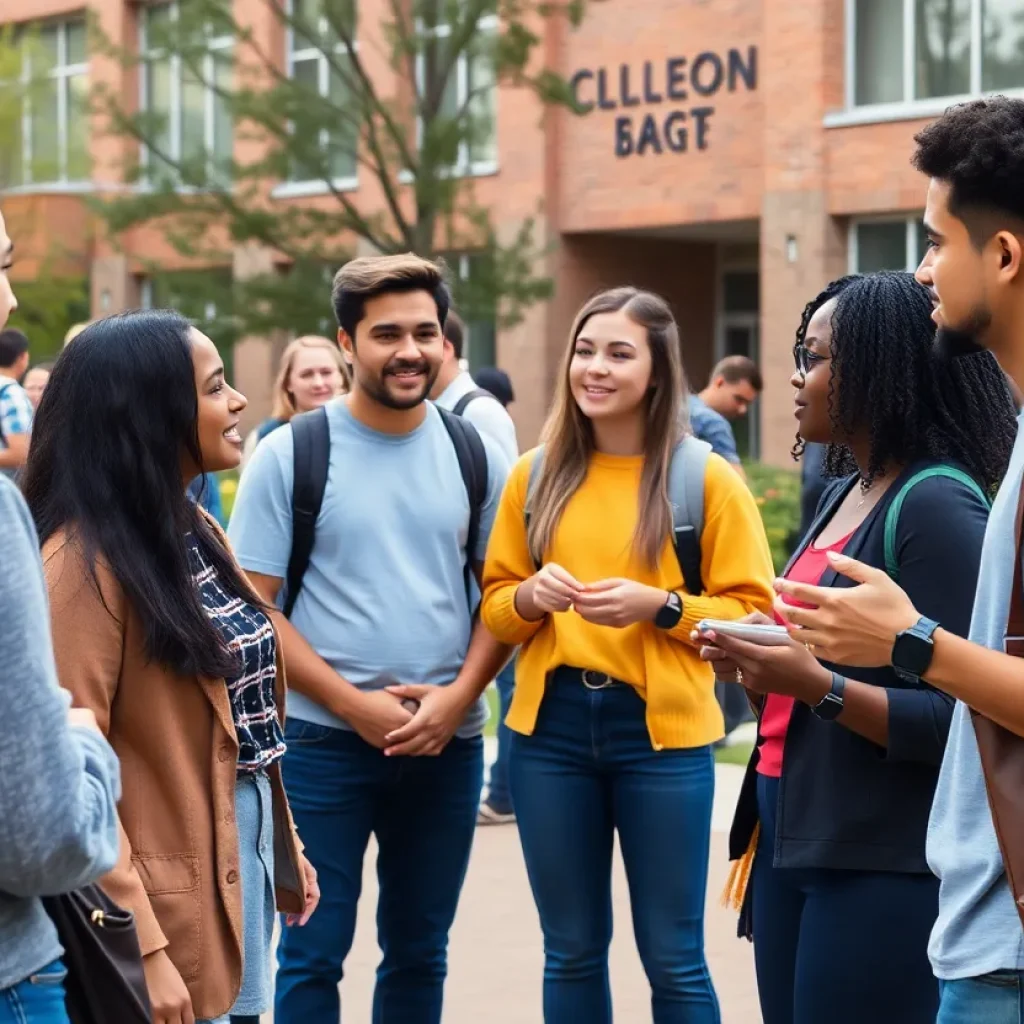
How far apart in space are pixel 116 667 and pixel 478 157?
841 inches

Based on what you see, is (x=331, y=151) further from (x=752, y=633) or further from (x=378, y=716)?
(x=752, y=633)

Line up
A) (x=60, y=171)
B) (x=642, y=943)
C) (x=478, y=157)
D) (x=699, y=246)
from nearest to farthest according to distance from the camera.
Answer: (x=642, y=943) → (x=478, y=157) → (x=699, y=246) → (x=60, y=171)

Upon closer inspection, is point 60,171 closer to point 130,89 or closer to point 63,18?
point 130,89

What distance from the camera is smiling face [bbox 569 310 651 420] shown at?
5.00m

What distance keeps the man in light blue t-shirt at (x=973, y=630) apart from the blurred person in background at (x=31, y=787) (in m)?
1.13

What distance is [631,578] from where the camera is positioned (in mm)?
4867

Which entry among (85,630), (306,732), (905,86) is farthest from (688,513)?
(905,86)

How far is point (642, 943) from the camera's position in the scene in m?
4.84

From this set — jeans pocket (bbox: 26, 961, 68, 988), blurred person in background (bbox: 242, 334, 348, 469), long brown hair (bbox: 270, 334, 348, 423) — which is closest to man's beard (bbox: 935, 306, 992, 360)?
jeans pocket (bbox: 26, 961, 68, 988)

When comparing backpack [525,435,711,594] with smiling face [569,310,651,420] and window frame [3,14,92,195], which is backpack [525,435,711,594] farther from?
window frame [3,14,92,195]

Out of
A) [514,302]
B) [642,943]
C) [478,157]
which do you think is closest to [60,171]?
[478,157]

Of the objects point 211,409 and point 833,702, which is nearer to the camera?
point 833,702

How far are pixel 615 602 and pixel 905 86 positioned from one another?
1921 centimetres

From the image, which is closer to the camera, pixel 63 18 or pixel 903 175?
pixel 903 175
